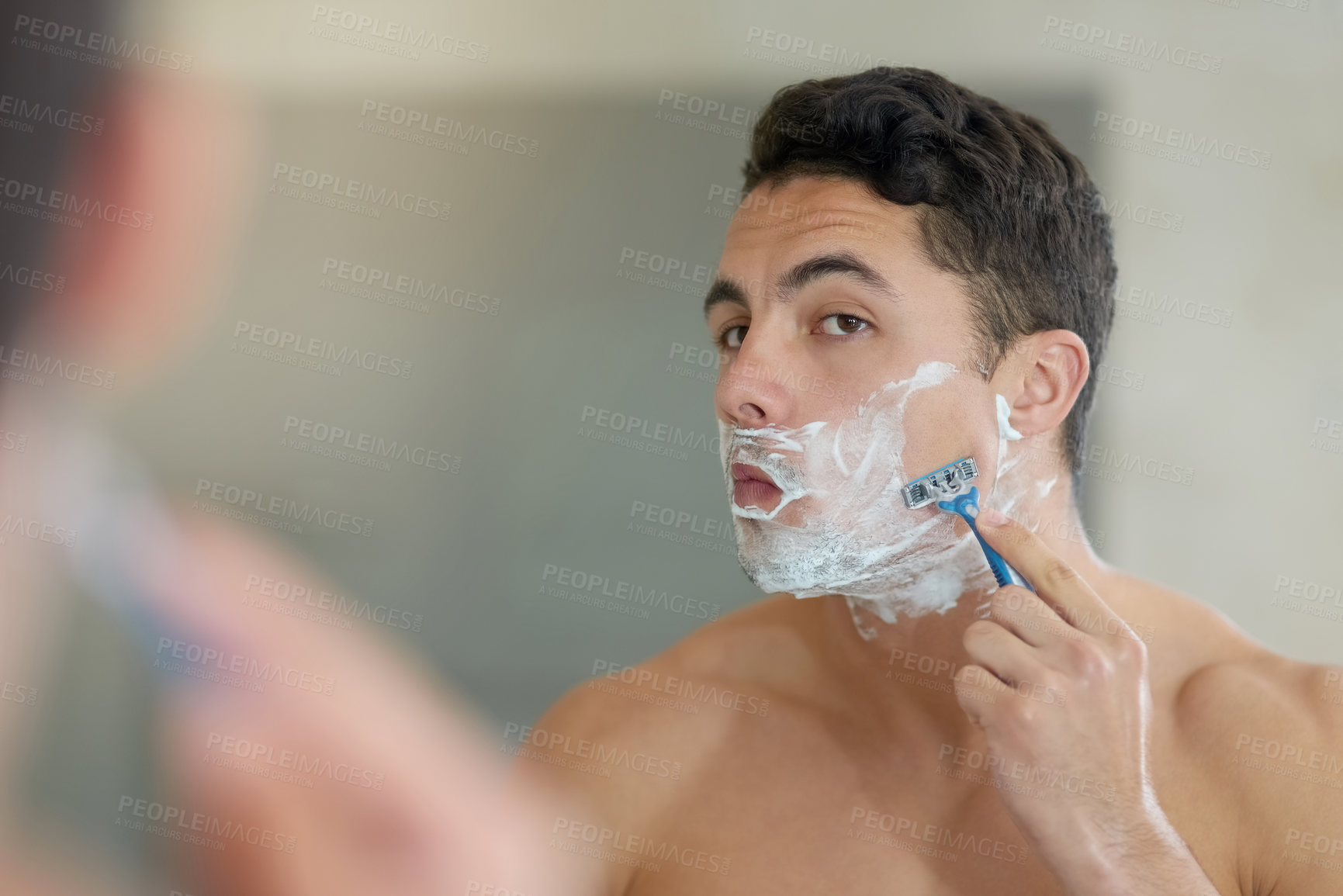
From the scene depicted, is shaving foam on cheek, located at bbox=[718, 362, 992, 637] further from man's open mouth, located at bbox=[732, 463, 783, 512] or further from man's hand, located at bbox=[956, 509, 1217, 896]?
man's hand, located at bbox=[956, 509, 1217, 896]

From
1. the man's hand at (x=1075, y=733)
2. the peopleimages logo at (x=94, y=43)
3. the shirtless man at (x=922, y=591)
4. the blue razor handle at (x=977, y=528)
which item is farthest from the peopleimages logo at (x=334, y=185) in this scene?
the man's hand at (x=1075, y=733)

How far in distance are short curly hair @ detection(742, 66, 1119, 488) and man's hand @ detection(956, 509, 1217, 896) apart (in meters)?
0.35

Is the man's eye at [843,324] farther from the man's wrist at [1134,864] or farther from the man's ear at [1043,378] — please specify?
the man's wrist at [1134,864]

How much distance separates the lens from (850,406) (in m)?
1.14

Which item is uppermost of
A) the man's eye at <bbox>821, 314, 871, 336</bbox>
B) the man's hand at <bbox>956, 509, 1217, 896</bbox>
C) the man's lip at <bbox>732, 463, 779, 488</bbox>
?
the man's eye at <bbox>821, 314, 871, 336</bbox>

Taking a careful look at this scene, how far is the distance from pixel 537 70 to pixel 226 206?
75 centimetres

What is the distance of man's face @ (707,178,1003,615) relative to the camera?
3.75ft

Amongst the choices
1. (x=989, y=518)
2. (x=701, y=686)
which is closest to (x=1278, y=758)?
(x=989, y=518)

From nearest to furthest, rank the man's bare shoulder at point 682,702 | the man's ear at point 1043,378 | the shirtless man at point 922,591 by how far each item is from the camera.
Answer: the shirtless man at point 922,591
the man's ear at point 1043,378
the man's bare shoulder at point 682,702

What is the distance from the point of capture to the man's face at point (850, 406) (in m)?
1.14

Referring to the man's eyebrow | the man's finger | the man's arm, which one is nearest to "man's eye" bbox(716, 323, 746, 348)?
the man's eyebrow

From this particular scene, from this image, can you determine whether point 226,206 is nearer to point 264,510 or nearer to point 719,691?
point 264,510

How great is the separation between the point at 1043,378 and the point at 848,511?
340 millimetres

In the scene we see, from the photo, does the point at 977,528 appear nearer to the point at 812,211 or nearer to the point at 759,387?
the point at 759,387
